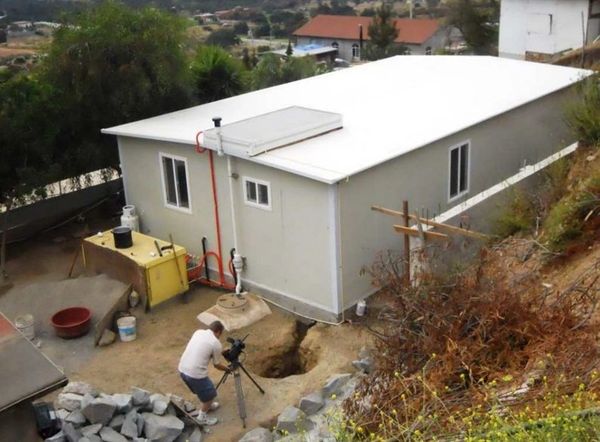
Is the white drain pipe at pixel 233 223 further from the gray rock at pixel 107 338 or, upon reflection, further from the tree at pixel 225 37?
the tree at pixel 225 37

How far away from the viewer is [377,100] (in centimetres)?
1512

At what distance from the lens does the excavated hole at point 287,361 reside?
10.8 m

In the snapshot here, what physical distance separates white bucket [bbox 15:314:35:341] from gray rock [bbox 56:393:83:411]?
2.56m

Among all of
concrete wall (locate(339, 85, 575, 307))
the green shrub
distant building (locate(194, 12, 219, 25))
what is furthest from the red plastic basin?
distant building (locate(194, 12, 219, 25))

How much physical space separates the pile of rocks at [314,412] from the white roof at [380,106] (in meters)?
2.85

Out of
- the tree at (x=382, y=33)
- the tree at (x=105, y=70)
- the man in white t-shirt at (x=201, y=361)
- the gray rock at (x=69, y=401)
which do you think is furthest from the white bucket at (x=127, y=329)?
the tree at (x=382, y=33)

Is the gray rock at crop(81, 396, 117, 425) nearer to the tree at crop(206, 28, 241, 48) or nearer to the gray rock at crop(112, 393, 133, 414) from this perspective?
the gray rock at crop(112, 393, 133, 414)

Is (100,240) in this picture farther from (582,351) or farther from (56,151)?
(582,351)

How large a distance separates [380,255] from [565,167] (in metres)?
3.61

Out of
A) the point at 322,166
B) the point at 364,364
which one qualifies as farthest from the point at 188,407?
the point at 322,166

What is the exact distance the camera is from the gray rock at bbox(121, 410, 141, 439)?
8484 millimetres

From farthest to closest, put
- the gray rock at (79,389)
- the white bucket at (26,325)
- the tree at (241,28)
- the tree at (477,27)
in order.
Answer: the tree at (241,28) < the tree at (477,27) < the white bucket at (26,325) < the gray rock at (79,389)

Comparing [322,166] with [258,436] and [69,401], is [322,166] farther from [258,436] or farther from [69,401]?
[69,401]

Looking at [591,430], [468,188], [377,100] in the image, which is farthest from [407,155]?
[591,430]
